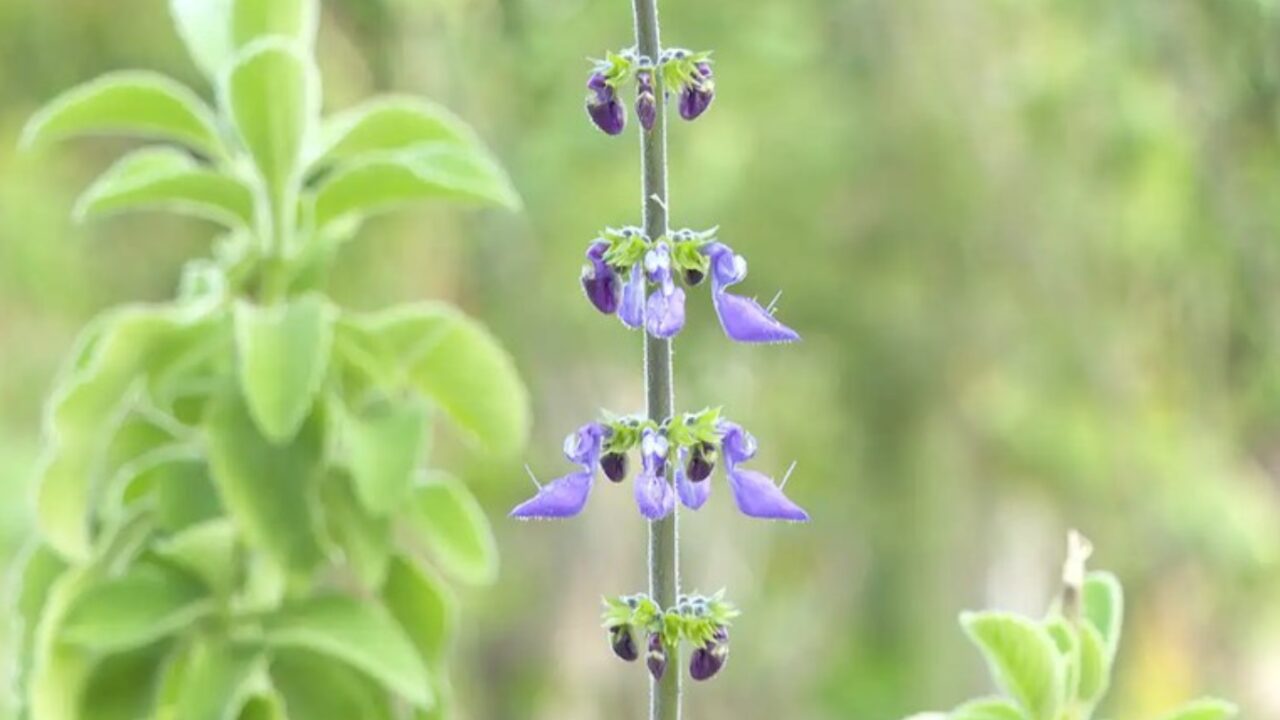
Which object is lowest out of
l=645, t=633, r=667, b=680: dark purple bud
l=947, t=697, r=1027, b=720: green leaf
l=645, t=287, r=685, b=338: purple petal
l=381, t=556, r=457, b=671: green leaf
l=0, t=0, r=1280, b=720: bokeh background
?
l=645, t=633, r=667, b=680: dark purple bud

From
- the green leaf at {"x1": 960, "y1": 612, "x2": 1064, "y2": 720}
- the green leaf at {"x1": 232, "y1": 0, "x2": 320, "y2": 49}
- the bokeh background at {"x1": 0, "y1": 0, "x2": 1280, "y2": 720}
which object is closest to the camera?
the green leaf at {"x1": 960, "y1": 612, "x2": 1064, "y2": 720}

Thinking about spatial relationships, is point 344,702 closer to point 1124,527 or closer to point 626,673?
point 1124,527

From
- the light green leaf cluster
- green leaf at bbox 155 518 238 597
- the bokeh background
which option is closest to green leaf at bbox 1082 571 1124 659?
the light green leaf cluster

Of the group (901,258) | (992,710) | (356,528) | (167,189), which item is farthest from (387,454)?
(901,258)

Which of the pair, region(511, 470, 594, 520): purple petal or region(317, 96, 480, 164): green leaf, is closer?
region(511, 470, 594, 520): purple petal

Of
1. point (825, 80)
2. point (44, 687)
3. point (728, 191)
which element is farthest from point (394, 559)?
point (825, 80)

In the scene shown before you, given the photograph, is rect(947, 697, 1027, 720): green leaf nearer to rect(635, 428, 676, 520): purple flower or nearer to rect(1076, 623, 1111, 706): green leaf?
rect(1076, 623, 1111, 706): green leaf

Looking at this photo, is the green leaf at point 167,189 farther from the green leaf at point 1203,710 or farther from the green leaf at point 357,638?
the green leaf at point 1203,710

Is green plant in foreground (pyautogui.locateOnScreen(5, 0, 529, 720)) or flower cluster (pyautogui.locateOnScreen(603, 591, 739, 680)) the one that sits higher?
green plant in foreground (pyautogui.locateOnScreen(5, 0, 529, 720))
